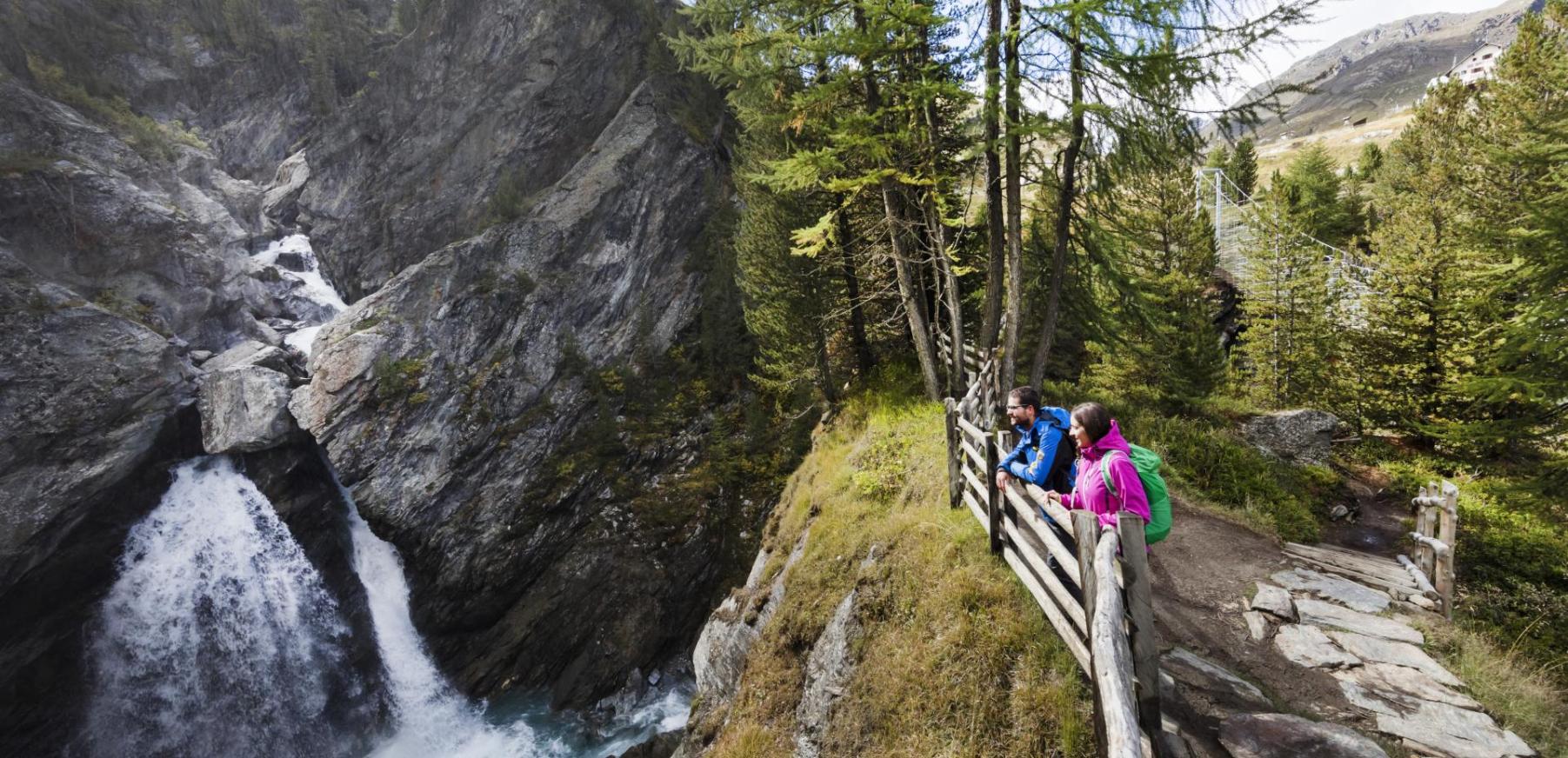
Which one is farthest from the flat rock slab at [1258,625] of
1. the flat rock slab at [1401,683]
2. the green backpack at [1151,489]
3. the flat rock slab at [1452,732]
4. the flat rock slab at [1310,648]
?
the green backpack at [1151,489]

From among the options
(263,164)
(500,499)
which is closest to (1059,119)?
(500,499)

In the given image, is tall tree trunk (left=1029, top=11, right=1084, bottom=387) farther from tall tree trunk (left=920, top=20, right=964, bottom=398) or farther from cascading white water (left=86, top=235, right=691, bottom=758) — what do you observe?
cascading white water (left=86, top=235, right=691, bottom=758)

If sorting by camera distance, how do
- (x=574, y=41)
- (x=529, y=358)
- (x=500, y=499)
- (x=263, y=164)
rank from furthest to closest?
(x=263, y=164) → (x=574, y=41) → (x=529, y=358) → (x=500, y=499)

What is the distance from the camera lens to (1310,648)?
207 inches

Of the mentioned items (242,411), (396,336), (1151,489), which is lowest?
(1151,489)

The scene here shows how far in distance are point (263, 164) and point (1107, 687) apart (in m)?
51.8

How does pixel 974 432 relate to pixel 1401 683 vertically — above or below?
above

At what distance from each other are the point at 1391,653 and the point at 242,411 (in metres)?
31.6

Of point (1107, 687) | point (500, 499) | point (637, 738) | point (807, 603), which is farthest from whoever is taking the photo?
point (500, 499)

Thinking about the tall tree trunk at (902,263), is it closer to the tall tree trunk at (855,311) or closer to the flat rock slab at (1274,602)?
the tall tree trunk at (855,311)

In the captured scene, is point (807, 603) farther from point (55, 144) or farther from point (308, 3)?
point (308, 3)

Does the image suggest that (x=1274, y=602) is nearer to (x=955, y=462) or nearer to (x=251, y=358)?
(x=955, y=462)

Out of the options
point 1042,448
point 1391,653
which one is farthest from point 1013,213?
point 1391,653

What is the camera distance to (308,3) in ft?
107
